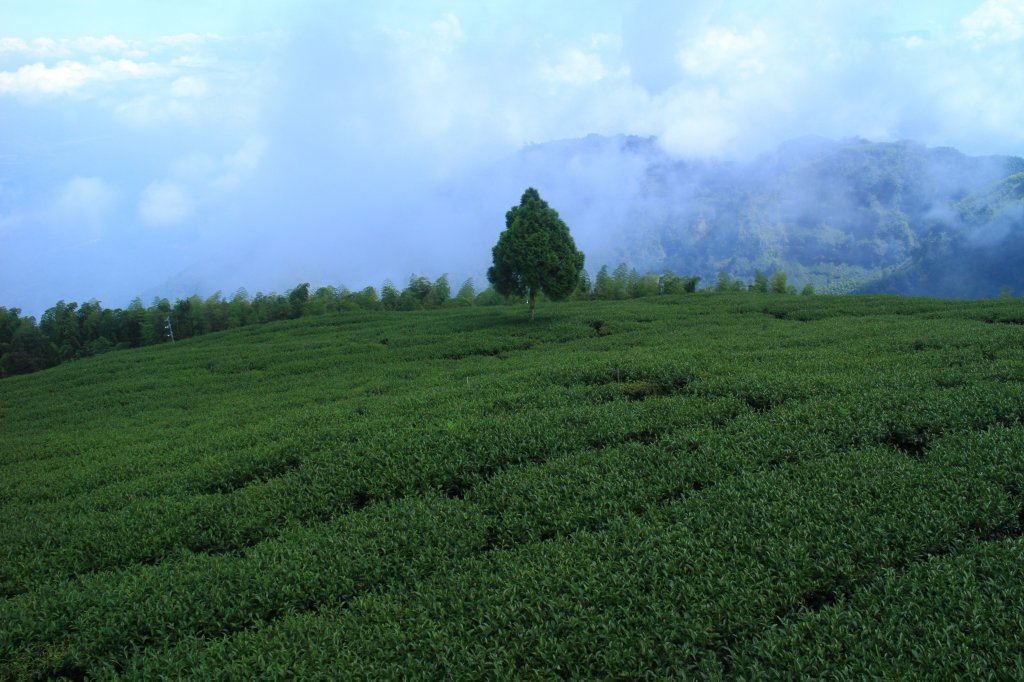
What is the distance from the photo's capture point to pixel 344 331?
37531 mm

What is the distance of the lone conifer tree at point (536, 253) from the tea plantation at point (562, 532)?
14.2 metres

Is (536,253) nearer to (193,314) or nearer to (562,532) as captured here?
(562,532)

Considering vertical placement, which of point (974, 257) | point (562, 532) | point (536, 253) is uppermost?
point (974, 257)

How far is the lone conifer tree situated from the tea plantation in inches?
558

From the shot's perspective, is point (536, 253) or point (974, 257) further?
point (974, 257)

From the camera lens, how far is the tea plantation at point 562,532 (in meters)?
5.53

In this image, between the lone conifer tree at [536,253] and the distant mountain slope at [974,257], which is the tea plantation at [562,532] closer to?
the lone conifer tree at [536,253]

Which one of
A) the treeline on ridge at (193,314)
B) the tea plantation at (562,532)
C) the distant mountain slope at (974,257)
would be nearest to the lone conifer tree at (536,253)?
the tea plantation at (562,532)

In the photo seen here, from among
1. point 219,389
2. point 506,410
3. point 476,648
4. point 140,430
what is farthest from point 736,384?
point 219,389

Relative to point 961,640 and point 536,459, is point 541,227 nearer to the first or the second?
point 536,459

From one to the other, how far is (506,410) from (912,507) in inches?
311

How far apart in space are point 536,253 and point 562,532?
22.8m

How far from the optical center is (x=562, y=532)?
7.75m

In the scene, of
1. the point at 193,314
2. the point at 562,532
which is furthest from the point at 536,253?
the point at 193,314
